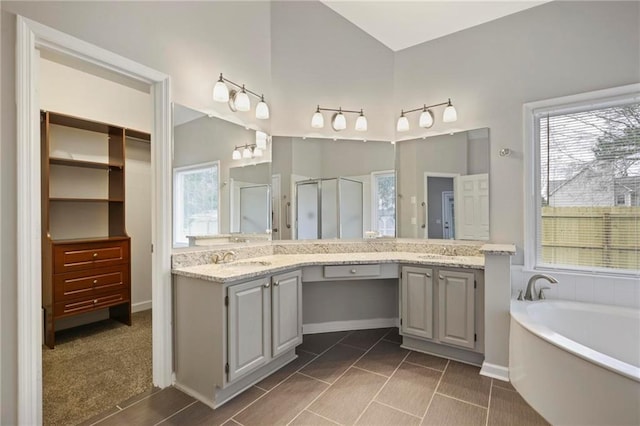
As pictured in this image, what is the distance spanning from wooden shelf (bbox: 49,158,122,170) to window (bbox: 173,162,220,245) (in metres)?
1.46

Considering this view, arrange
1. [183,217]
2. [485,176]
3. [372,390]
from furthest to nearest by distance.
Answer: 1. [485,176]
2. [183,217]
3. [372,390]

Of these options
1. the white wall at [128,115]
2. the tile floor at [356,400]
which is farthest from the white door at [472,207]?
the white wall at [128,115]

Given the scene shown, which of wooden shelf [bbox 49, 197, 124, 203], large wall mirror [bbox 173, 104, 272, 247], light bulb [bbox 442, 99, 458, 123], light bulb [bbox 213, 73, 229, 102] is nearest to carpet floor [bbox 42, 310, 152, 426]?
large wall mirror [bbox 173, 104, 272, 247]

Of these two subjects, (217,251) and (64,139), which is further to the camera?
(64,139)

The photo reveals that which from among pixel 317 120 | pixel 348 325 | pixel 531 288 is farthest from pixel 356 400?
pixel 317 120

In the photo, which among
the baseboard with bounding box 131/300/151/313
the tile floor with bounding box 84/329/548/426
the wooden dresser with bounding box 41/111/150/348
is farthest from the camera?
the baseboard with bounding box 131/300/151/313

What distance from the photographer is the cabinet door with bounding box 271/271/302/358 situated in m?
2.27

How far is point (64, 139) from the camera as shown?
3.07 meters

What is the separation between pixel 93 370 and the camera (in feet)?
7.64

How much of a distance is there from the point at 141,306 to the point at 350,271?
107 inches

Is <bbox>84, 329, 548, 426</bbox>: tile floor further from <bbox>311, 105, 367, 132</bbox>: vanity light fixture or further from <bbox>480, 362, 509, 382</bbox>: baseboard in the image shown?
<bbox>311, 105, 367, 132</bbox>: vanity light fixture

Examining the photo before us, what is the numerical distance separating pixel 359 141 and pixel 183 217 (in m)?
1.85

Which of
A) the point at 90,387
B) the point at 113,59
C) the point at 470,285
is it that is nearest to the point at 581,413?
the point at 470,285

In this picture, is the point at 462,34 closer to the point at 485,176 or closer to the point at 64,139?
the point at 485,176
